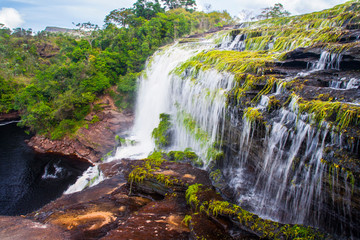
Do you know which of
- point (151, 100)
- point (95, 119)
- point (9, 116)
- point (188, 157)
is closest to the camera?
point (188, 157)

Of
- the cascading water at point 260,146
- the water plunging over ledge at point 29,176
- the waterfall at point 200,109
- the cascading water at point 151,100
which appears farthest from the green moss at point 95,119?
the waterfall at point 200,109

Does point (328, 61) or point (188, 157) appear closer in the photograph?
point (328, 61)

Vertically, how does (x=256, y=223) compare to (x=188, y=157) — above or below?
below

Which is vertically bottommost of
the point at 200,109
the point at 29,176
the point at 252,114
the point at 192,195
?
the point at 29,176

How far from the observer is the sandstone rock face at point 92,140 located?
2181 centimetres

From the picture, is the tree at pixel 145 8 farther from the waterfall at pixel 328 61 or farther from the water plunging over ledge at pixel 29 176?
the waterfall at pixel 328 61

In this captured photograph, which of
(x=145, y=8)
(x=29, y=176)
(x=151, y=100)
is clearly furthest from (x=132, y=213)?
(x=145, y=8)

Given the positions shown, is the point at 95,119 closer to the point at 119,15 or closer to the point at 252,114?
the point at 252,114

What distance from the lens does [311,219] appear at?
782cm

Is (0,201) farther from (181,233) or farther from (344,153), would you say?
(344,153)

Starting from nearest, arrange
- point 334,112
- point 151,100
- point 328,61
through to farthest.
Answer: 1. point 334,112
2. point 328,61
3. point 151,100

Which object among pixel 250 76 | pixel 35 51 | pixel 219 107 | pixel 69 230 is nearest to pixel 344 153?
pixel 250 76

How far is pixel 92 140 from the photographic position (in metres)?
22.4

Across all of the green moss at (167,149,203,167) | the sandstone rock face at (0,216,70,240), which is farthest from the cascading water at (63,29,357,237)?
the sandstone rock face at (0,216,70,240)
